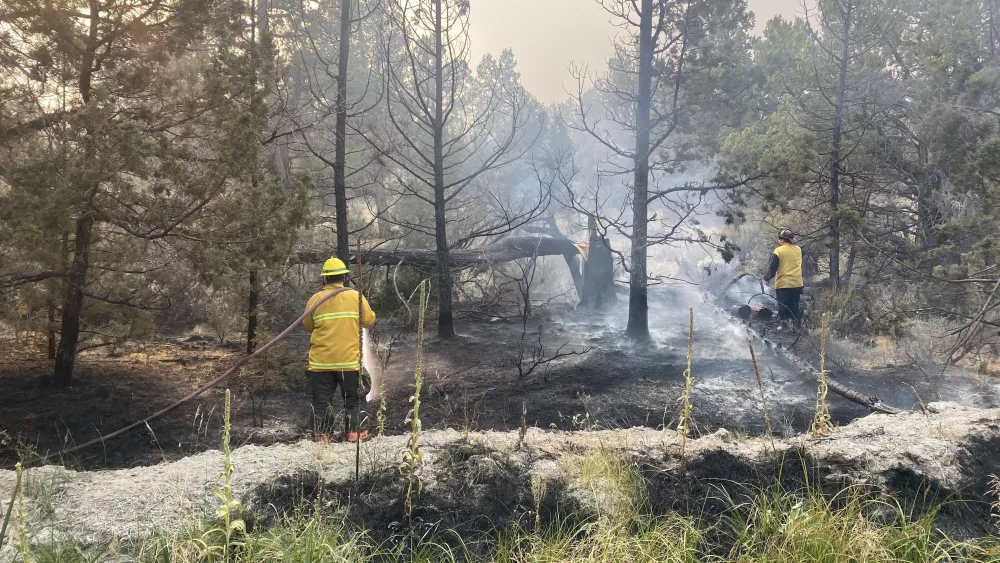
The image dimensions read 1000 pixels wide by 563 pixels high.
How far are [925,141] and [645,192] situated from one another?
6729mm

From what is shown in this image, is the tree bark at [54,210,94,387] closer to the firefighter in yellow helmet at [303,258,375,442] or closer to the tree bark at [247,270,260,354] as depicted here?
the tree bark at [247,270,260,354]

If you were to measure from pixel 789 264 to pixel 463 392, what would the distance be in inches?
260

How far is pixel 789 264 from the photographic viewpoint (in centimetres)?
1018

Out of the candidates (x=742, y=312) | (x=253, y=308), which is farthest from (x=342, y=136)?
(x=742, y=312)

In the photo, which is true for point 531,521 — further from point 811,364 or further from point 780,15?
point 780,15

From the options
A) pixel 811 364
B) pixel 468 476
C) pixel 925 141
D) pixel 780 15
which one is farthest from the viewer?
pixel 780 15

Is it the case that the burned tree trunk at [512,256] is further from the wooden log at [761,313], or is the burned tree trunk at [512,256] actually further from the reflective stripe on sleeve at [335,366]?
the reflective stripe on sleeve at [335,366]

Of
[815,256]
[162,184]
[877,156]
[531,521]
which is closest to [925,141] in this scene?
[877,156]

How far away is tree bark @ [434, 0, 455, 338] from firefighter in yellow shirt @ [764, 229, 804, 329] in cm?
596

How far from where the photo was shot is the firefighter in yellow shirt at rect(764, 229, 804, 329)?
33.3ft

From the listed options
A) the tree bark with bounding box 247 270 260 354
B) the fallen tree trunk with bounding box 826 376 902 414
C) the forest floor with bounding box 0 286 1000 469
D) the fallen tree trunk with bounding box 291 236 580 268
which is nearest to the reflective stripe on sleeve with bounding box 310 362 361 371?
the forest floor with bounding box 0 286 1000 469

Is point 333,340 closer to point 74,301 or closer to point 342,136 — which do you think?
point 74,301

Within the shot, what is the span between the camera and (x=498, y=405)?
7.09 m

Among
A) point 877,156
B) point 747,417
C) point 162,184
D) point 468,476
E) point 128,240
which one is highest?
point 877,156
